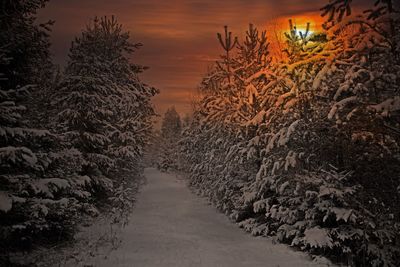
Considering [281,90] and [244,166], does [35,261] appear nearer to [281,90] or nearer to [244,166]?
[281,90]

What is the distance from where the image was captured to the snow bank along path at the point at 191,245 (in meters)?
12.8

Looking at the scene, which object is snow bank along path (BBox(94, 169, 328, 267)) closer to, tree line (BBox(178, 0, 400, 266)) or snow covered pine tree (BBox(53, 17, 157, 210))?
tree line (BBox(178, 0, 400, 266))

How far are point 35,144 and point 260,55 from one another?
14318mm

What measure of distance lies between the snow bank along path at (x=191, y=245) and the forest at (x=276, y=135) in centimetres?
87

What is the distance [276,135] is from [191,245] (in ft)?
18.4

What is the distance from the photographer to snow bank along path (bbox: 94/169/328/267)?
12750 mm

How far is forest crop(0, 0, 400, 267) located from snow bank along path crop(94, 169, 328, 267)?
0.87 m

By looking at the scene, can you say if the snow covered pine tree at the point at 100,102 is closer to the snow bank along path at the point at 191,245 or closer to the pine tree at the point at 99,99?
the pine tree at the point at 99,99

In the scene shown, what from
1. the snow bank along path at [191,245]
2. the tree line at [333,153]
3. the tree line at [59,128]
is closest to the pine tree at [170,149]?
the tree line at [59,128]

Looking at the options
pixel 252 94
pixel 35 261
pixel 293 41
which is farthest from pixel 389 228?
pixel 35 261

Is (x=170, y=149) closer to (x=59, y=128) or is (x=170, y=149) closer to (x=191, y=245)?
(x=59, y=128)

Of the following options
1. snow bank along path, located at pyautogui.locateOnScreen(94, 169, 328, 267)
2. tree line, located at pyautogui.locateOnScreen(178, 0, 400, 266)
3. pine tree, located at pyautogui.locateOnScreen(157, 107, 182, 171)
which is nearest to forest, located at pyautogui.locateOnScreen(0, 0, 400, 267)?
tree line, located at pyautogui.locateOnScreen(178, 0, 400, 266)

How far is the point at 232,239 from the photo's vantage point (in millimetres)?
17188

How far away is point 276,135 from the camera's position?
1373 centimetres
